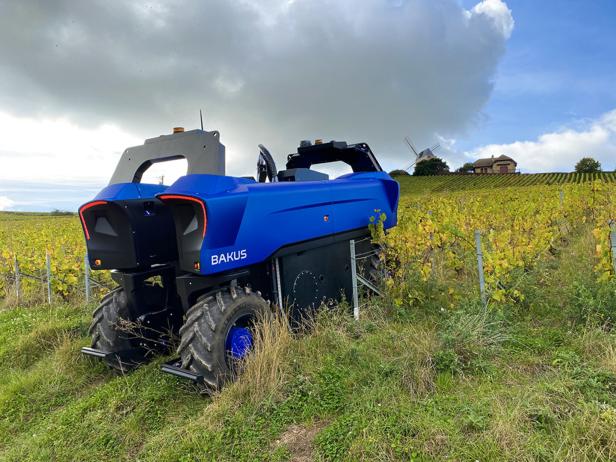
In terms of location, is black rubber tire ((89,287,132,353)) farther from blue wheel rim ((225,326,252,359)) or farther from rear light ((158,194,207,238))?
rear light ((158,194,207,238))

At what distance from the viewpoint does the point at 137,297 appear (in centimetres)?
394

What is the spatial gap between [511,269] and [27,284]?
7.81m

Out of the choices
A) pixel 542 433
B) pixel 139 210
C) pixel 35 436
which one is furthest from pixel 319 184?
pixel 35 436

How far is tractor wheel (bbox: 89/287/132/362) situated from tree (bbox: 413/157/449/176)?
69.2m

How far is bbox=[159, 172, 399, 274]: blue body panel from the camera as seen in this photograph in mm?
3299

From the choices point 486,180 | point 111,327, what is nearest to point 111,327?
point 111,327

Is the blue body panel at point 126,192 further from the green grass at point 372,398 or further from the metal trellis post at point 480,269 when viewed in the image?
the metal trellis post at point 480,269

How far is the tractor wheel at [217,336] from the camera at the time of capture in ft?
10.5

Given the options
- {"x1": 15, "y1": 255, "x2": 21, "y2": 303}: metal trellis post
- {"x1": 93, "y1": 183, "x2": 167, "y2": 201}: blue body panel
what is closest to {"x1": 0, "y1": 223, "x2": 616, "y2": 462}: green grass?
{"x1": 93, "y1": 183, "x2": 167, "y2": 201}: blue body panel

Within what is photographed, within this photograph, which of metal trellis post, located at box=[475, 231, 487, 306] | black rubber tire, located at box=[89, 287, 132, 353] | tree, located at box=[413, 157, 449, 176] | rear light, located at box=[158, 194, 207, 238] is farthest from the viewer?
tree, located at box=[413, 157, 449, 176]

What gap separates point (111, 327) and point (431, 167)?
74887mm

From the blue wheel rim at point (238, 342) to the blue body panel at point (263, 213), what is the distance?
52 centimetres

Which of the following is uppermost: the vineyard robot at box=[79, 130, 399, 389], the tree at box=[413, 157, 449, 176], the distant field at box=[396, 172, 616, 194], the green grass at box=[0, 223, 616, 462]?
the tree at box=[413, 157, 449, 176]

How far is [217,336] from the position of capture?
325 cm
